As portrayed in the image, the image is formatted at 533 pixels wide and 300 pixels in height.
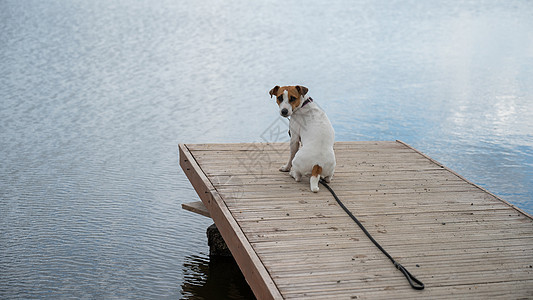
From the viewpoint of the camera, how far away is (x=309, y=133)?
4027mm

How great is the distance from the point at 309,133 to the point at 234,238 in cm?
102

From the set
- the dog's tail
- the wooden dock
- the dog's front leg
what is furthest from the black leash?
the dog's front leg

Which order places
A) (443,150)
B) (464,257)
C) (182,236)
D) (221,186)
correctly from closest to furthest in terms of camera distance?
(464,257) < (221,186) < (182,236) < (443,150)

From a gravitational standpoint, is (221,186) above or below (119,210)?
above

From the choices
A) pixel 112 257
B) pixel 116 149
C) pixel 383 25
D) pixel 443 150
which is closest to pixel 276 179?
pixel 112 257

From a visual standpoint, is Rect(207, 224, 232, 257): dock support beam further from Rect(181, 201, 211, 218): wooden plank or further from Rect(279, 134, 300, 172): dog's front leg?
Rect(279, 134, 300, 172): dog's front leg

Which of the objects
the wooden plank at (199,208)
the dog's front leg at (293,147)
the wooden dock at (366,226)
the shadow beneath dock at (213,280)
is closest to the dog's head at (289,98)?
the dog's front leg at (293,147)

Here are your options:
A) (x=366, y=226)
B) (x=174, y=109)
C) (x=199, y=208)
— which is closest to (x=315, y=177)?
(x=366, y=226)

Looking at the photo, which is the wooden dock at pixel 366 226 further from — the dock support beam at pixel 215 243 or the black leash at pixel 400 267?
the dock support beam at pixel 215 243

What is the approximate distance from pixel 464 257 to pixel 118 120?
5548 mm

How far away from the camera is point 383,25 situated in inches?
651

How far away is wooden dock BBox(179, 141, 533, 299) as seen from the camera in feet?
9.61

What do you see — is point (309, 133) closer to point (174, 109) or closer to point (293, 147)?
point (293, 147)

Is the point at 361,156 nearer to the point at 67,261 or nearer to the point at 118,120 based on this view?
the point at 67,261
